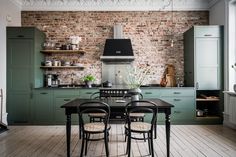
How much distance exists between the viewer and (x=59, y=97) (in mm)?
5633

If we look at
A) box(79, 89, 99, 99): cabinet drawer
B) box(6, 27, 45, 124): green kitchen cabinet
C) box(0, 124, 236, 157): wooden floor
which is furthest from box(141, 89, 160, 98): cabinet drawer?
box(6, 27, 45, 124): green kitchen cabinet

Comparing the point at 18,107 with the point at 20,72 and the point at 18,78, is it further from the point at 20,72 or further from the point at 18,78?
the point at 20,72

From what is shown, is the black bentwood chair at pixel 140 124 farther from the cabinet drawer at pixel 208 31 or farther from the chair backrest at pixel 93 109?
the cabinet drawer at pixel 208 31

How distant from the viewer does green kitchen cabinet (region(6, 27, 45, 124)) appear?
17.8 feet

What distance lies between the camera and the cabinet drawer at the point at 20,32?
5.41 m

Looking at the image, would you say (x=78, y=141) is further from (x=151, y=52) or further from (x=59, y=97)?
(x=151, y=52)

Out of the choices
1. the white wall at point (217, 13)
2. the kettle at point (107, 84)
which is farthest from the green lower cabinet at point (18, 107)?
the white wall at point (217, 13)

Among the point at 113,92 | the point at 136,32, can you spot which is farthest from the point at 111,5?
the point at 113,92

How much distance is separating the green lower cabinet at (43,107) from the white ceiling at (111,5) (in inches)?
98.3

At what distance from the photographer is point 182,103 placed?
18.5 ft

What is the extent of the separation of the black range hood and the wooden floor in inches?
74.1

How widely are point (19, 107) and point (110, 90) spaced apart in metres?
2.31

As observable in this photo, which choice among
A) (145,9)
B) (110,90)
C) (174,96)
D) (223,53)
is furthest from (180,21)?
(110,90)

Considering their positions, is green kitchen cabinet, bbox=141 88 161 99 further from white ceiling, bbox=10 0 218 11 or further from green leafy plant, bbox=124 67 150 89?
white ceiling, bbox=10 0 218 11
